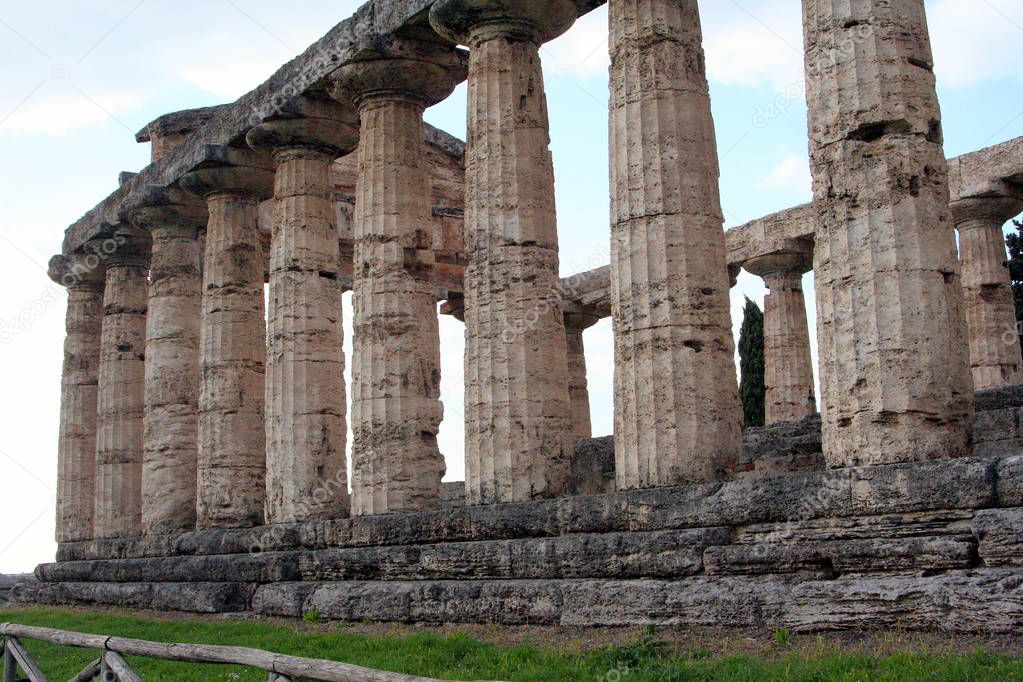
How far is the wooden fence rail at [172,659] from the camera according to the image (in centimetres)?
757

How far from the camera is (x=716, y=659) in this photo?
1047 centimetres

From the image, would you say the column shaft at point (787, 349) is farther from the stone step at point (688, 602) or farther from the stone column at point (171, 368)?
the stone step at point (688, 602)

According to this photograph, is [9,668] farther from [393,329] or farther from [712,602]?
[393,329]

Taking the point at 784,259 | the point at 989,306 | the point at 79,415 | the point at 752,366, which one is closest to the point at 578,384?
the point at 752,366

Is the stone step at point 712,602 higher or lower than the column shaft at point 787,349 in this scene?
lower

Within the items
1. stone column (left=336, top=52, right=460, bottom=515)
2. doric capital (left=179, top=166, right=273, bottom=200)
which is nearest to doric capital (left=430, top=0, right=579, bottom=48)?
stone column (left=336, top=52, right=460, bottom=515)

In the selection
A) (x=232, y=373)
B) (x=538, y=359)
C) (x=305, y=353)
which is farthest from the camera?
(x=232, y=373)

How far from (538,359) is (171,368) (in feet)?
37.1

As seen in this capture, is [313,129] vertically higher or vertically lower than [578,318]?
higher

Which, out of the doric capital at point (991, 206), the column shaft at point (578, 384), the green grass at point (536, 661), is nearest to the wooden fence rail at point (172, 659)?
the green grass at point (536, 661)

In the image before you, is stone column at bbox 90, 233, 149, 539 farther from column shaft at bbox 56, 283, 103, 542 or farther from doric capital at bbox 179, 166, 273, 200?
doric capital at bbox 179, 166, 273, 200

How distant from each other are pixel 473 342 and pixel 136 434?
13.4m

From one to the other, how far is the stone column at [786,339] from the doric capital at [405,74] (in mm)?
10085

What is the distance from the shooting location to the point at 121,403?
2728 centimetres
